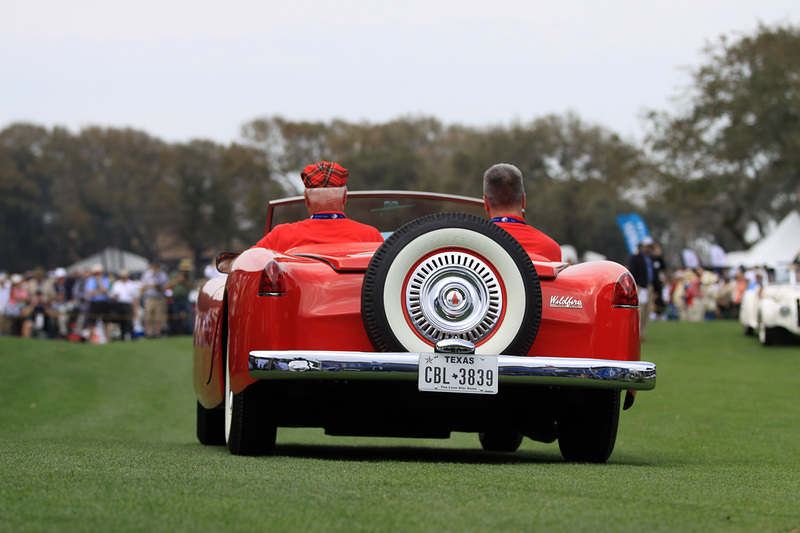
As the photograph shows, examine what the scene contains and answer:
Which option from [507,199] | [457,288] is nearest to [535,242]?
[507,199]

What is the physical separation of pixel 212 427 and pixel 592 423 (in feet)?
9.54

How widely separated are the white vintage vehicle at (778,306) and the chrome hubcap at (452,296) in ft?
50.9

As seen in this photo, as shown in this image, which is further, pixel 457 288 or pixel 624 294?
pixel 624 294

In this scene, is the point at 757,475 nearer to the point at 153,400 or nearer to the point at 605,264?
the point at 605,264

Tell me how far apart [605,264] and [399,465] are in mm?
1563

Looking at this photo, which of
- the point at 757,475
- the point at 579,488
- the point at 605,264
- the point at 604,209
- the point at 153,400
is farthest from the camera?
the point at 604,209

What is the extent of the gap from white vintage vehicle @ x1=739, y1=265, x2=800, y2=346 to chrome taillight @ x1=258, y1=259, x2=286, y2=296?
15876 mm

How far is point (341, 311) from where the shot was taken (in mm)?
4922

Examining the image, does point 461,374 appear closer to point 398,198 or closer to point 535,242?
point 535,242

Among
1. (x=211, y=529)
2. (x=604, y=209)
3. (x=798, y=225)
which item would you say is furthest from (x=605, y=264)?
(x=604, y=209)

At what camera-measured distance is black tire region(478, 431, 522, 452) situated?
743 cm

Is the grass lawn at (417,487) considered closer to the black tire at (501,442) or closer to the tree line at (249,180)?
the black tire at (501,442)

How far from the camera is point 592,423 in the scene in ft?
18.1

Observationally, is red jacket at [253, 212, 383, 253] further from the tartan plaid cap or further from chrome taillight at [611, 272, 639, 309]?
chrome taillight at [611, 272, 639, 309]
